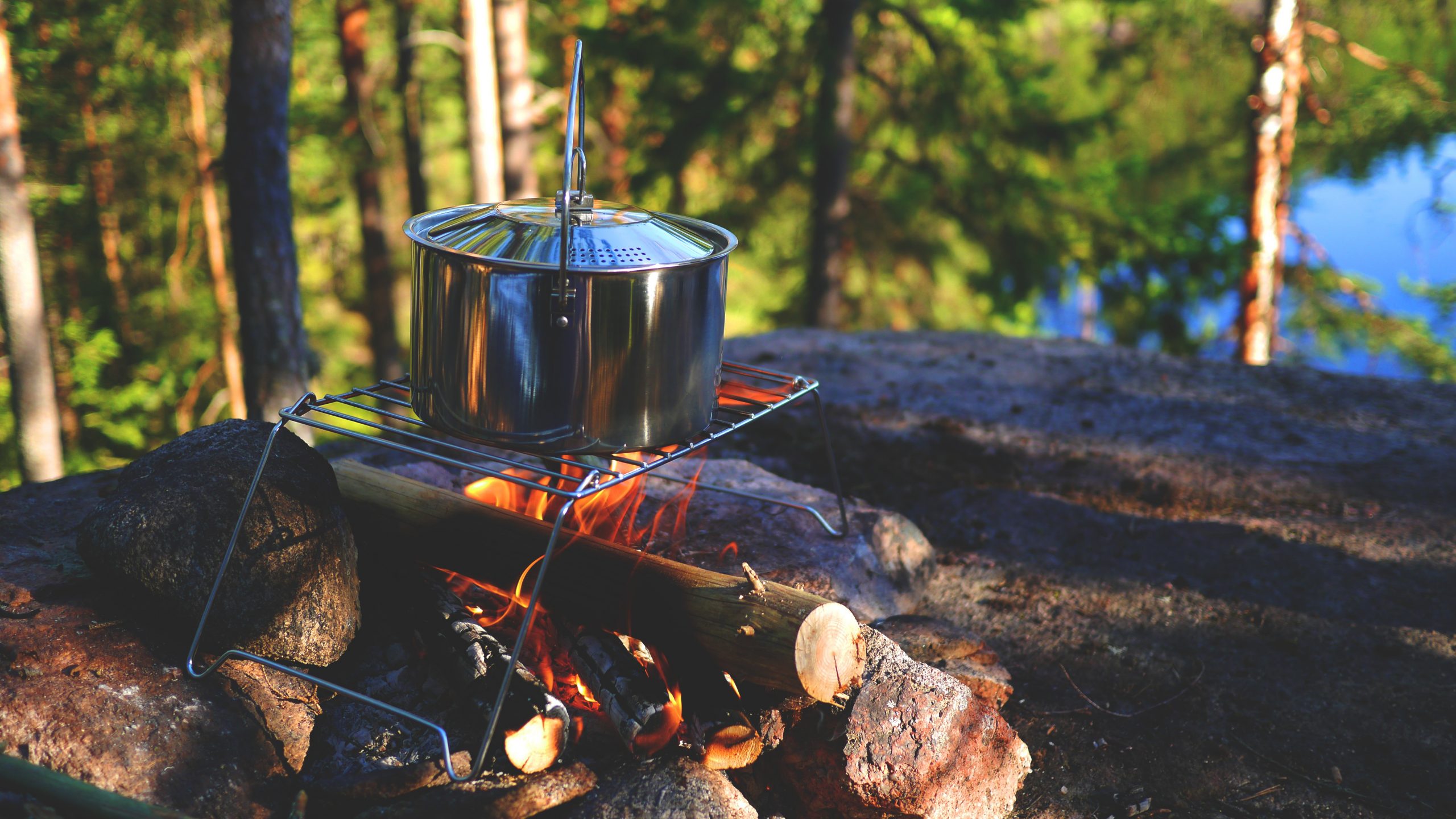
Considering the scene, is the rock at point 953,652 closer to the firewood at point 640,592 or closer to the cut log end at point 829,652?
the cut log end at point 829,652

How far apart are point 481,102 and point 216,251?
19.0ft

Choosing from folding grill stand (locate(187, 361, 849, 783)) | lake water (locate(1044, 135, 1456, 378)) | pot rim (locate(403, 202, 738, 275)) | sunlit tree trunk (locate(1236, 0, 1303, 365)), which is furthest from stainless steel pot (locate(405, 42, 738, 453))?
sunlit tree trunk (locate(1236, 0, 1303, 365))

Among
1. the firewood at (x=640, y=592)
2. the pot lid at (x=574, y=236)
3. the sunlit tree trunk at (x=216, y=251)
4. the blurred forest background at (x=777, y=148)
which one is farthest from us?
the sunlit tree trunk at (x=216, y=251)

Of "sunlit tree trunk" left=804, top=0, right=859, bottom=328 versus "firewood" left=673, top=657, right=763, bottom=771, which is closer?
"firewood" left=673, top=657, right=763, bottom=771

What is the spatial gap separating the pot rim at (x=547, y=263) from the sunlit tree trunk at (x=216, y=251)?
11.3 meters

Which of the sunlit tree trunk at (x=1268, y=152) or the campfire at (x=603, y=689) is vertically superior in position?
the sunlit tree trunk at (x=1268, y=152)

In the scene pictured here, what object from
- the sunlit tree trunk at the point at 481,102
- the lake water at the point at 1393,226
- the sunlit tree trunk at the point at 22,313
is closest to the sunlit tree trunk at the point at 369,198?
the sunlit tree trunk at the point at 481,102

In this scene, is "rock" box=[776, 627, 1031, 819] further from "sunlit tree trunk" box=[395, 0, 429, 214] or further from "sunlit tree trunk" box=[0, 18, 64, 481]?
"sunlit tree trunk" box=[395, 0, 429, 214]

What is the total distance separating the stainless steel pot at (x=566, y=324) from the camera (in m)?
2.77

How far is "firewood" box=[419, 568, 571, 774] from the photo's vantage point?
276 centimetres

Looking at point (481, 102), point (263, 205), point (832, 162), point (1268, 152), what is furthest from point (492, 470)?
point (1268, 152)

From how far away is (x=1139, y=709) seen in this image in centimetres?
367

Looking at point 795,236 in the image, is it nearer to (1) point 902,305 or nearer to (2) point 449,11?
(1) point 902,305

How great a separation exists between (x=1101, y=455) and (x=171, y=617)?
5167 mm
